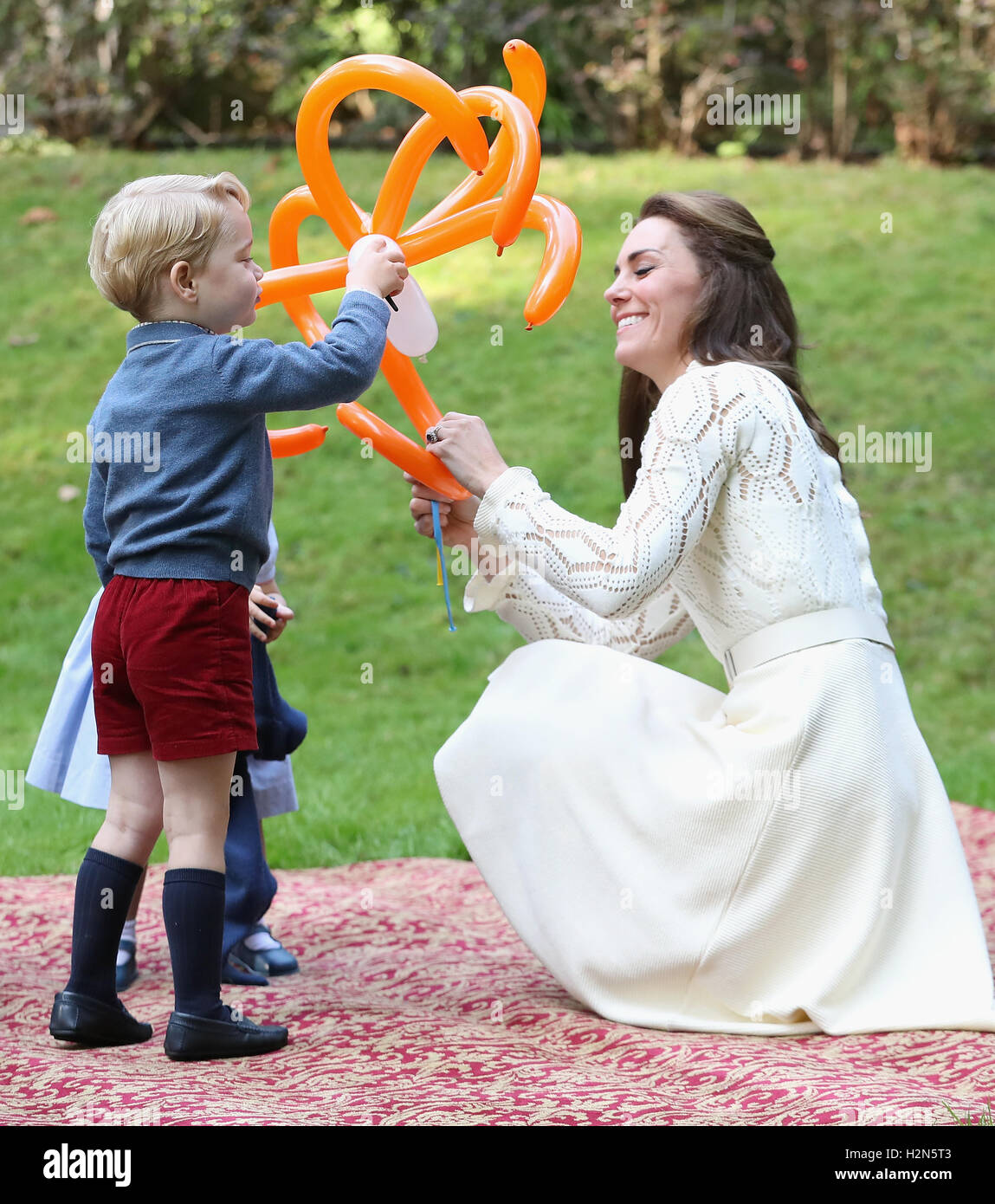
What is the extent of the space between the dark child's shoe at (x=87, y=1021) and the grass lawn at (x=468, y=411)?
1742 mm

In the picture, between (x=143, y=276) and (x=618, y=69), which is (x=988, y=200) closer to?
(x=618, y=69)

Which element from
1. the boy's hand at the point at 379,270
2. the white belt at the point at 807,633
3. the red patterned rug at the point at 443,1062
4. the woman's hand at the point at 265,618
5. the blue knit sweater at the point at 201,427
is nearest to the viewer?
the red patterned rug at the point at 443,1062

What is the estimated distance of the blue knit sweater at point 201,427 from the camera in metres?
2.28

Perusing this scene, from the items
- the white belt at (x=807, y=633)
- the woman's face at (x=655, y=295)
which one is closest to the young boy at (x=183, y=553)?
the woman's face at (x=655, y=295)

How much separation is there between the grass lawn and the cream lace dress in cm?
184

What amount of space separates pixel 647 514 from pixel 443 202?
2.43ft

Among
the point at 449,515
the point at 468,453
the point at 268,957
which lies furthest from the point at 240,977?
the point at 468,453

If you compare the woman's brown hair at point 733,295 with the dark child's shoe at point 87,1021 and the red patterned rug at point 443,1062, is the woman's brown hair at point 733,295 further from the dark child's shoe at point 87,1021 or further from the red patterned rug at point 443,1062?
the dark child's shoe at point 87,1021

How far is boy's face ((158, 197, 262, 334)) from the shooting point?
2.35 m

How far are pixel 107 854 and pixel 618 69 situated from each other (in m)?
9.65

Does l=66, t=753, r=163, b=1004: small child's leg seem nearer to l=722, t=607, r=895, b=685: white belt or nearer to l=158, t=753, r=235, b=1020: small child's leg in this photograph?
l=158, t=753, r=235, b=1020: small child's leg

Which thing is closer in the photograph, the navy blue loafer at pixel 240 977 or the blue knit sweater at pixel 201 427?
the blue knit sweater at pixel 201 427

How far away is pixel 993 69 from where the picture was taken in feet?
34.1

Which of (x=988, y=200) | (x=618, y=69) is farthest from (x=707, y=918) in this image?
(x=618, y=69)
